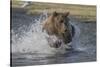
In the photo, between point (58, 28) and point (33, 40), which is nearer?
point (33, 40)

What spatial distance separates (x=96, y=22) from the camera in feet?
7.75

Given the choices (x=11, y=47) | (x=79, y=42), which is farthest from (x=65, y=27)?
(x=11, y=47)

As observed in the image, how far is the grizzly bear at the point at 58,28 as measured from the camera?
2123 millimetres

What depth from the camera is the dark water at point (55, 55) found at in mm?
1987

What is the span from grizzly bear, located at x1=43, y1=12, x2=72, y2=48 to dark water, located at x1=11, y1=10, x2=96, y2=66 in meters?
0.12

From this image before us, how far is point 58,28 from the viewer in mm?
2156

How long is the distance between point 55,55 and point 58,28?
0.33 meters

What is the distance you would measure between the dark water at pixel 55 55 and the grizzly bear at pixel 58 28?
0.38ft

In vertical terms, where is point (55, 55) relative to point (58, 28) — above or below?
below

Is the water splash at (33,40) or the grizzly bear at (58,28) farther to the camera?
the grizzly bear at (58,28)

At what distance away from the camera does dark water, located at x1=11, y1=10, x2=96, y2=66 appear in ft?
6.52

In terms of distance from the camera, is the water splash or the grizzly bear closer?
the water splash
